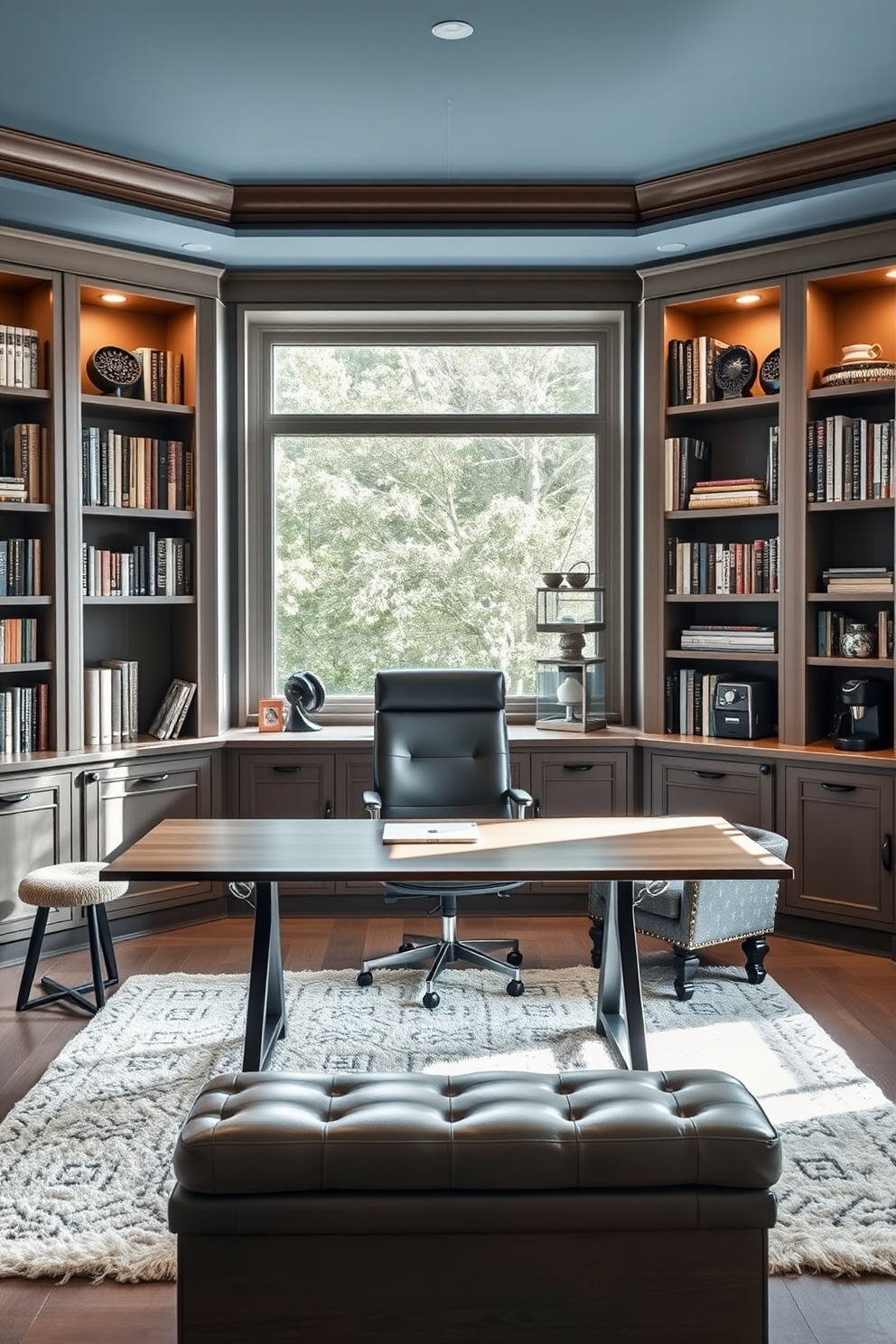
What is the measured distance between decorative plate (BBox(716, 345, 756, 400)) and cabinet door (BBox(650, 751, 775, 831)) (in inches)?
63.1

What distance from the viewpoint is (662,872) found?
115 inches

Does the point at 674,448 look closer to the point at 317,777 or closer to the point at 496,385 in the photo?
the point at 496,385

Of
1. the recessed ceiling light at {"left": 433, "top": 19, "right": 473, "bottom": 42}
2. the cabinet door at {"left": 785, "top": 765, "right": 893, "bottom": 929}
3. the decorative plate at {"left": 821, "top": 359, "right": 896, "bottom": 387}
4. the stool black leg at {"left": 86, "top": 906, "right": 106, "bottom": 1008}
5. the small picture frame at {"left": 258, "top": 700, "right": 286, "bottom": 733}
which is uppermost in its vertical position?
the recessed ceiling light at {"left": 433, "top": 19, "right": 473, "bottom": 42}

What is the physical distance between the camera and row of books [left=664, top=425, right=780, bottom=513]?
4996 mm

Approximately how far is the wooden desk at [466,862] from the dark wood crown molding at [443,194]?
2.43m

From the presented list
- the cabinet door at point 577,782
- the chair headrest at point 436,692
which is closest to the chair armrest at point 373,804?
the chair headrest at point 436,692

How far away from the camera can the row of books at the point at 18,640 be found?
15.1 feet

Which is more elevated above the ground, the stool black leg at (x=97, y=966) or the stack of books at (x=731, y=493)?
the stack of books at (x=731, y=493)

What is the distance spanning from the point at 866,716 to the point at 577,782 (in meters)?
1.23

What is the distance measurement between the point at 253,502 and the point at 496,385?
4.23 feet

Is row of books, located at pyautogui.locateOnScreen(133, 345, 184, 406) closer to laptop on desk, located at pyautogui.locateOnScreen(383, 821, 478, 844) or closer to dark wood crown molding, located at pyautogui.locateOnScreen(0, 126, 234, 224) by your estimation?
dark wood crown molding, located at pyautogui.locateOnScreen(0, 126, 234, 224)

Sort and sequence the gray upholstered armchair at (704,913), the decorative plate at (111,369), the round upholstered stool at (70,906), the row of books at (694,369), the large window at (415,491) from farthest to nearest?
1. the large window at (415,491)
2. the row of books at (694,369)
3. the decorative plate at (111,369)
4. the gray upholstered armchair at (704,913)
5. the round upholstered stool at (70,906)

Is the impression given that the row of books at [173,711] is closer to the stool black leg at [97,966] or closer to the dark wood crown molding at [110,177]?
the stool black leg at [97,966]

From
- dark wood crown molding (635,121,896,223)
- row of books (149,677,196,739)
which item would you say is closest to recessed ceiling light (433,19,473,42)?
dark wood crown molding (635,121,896,223)
